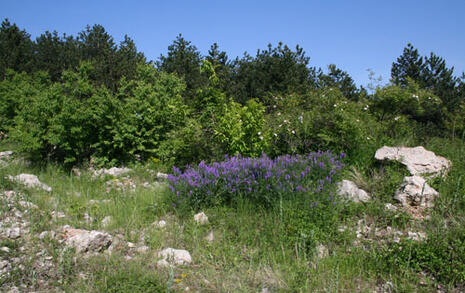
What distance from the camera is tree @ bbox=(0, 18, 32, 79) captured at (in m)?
15.7

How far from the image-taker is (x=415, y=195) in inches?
169

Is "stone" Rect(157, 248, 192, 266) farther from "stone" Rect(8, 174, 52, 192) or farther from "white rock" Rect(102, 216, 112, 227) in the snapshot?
"stone" Rect(8, 174, 52, 192)

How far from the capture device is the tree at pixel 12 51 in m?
15.7

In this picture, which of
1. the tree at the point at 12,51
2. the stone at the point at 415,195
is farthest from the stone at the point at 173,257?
the tree at the point at 12,51

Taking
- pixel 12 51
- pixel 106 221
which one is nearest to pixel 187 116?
pixel 106 221

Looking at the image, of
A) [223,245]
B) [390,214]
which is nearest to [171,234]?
[223,245]

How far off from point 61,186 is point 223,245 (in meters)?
3.51

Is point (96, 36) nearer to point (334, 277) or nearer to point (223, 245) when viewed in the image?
point (223, 245)

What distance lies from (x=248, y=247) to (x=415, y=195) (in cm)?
230

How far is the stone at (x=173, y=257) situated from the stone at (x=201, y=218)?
0.65 metres

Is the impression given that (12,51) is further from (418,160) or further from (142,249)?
(418,160)

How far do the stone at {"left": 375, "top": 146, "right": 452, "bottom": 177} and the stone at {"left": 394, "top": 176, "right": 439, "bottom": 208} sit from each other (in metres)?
0.62

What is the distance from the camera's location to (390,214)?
4.05m

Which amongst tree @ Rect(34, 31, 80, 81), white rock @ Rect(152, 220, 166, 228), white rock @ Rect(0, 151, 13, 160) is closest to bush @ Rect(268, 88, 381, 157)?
white rock @ Rect(152, 220, 166, 228)
